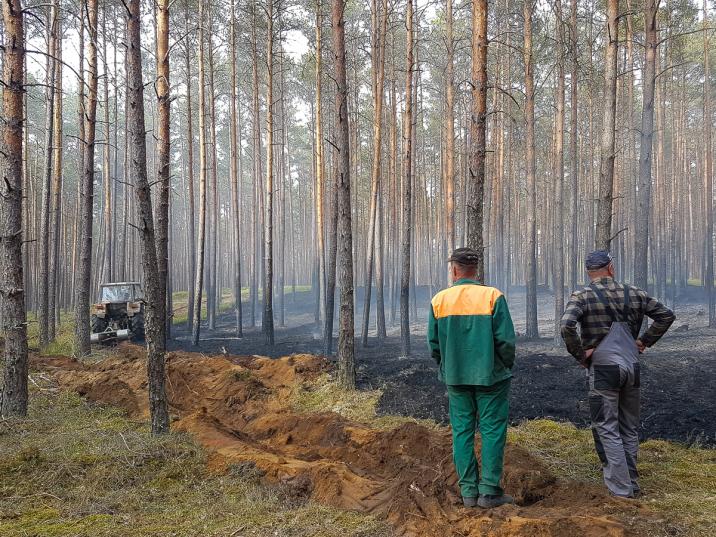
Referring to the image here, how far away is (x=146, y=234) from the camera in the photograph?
6.77 metres

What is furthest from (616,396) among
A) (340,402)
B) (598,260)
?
(340,402)

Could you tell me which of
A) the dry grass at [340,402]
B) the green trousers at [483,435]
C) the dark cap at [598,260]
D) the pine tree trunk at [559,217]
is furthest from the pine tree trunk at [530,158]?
the green trousers at [483,435]

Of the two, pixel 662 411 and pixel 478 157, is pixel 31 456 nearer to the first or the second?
pixel 478 157

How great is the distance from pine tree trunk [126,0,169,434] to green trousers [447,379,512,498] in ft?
14.3

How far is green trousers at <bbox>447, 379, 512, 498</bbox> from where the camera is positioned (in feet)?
12.9

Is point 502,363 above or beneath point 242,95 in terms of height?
beneath

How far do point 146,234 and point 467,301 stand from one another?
4.52 meters

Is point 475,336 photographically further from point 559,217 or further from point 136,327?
point 136,327

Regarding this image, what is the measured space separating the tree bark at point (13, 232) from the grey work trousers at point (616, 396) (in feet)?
25.0

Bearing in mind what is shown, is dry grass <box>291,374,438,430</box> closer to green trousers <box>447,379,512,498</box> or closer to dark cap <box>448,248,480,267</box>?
green trousers <box>447,379,512,498</box>

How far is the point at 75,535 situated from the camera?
367 cm

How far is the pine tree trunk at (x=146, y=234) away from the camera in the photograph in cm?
668

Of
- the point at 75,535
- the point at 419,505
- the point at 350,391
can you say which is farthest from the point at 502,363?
the point at 350,391

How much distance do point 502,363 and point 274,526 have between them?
6.83 feet
